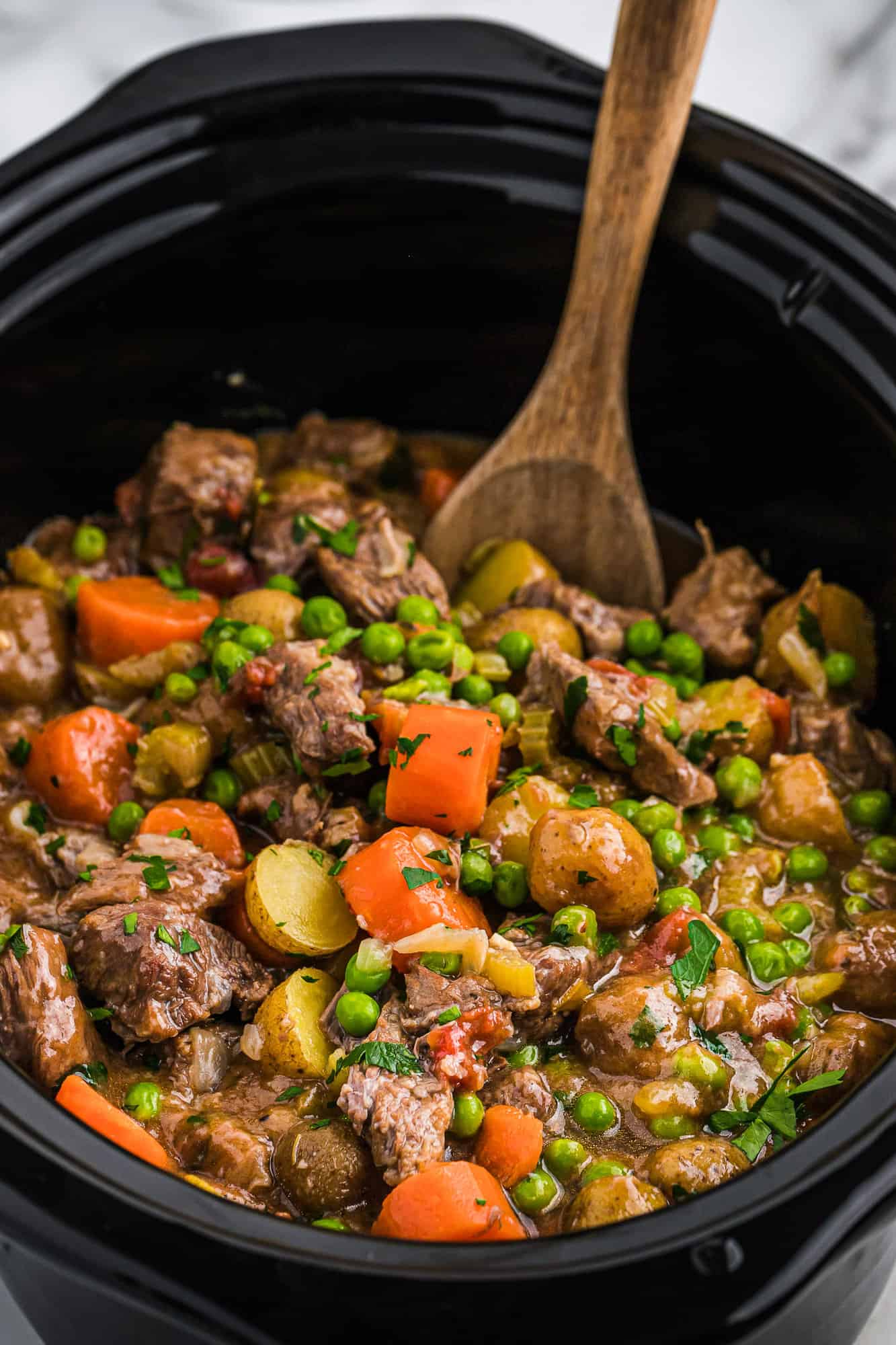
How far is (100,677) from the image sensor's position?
14.1 ft

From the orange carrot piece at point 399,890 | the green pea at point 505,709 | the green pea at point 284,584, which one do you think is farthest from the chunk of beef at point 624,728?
the green pea at point 284,584

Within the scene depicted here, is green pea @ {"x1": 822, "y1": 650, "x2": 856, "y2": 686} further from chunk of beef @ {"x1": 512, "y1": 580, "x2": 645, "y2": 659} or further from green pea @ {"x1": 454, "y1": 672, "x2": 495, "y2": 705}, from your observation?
green pea @ {"x1": 454, "y1": 672, "x2": 495, "y2": 705}

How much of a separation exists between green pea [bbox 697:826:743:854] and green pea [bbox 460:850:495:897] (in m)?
0.69

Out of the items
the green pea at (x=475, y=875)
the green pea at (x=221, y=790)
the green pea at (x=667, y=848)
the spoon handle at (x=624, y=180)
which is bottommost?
the green pea at (x=221, y=790)

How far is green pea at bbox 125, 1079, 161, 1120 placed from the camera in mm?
3223

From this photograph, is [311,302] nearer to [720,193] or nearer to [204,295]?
[204,295]

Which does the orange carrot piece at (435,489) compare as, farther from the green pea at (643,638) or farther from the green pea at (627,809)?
the green pea at (627,809)

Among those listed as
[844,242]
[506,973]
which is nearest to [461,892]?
[506,973]

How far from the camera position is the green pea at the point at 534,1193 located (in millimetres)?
3074

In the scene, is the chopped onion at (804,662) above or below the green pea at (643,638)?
above

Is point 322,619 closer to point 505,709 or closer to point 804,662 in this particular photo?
point 505,709

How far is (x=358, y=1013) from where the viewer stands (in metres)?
3.25

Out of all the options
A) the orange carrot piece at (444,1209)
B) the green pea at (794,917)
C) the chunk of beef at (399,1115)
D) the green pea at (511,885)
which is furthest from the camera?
the green pea at (794,917)

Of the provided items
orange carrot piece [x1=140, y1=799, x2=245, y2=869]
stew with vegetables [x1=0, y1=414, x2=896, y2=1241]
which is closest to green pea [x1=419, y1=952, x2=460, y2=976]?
stew with vegetables [x1=0, y1=414, x2=896, y2=1241]
